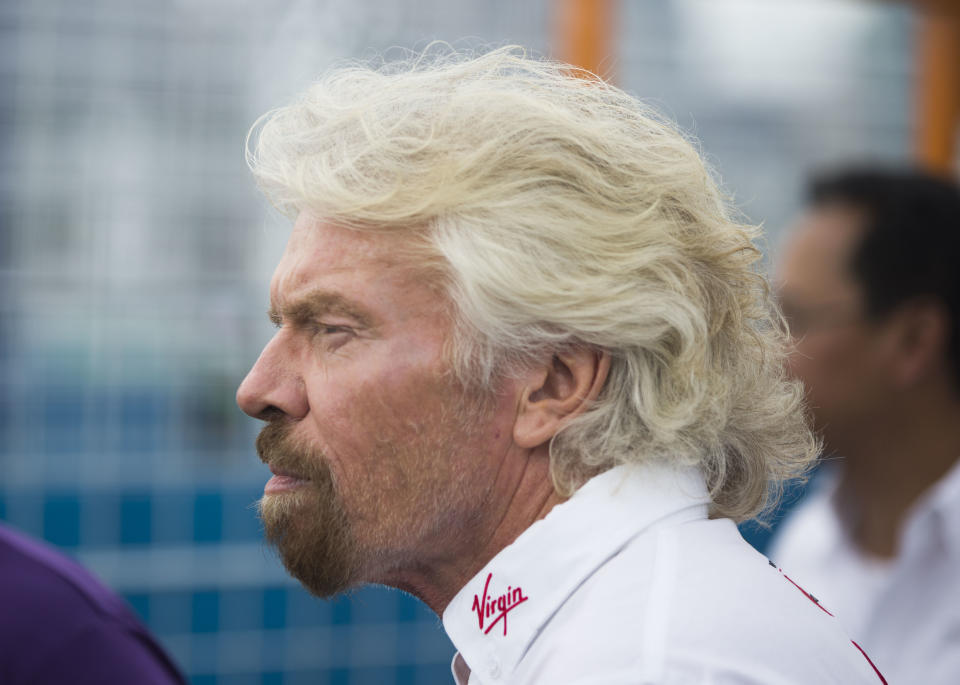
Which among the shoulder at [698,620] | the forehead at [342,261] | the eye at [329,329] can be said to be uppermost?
the forehead at [342,261]

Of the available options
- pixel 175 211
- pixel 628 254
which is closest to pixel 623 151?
pixel 628 254

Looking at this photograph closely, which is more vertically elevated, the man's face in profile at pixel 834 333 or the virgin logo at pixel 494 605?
the virgin logo at pixel 494 605

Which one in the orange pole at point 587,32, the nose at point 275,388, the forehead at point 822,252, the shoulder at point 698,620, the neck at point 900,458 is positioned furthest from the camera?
the orange pole at point 587,32

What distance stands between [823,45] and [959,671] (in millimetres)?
3963

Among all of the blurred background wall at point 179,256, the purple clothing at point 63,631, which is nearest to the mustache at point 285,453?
the purple clothing at point 63,631

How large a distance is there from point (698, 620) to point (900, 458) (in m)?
2.17

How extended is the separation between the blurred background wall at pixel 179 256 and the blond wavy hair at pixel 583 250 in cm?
361

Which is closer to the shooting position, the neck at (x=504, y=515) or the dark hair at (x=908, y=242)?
the neck at (x=504, y=515)

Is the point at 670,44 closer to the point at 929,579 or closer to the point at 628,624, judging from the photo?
the point at 929,579

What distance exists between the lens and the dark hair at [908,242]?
10.3 feet

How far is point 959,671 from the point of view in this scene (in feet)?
8.12

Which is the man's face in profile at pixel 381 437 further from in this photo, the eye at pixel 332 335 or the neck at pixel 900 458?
the neck at pixel 900 458

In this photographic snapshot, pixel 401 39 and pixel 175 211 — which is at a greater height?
pixel 401 39

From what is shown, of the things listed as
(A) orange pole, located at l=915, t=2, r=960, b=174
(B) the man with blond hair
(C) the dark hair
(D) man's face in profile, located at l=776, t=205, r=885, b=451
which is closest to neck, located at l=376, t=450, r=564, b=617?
(B) the man with blond hair
